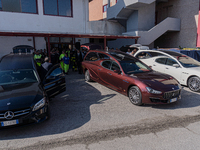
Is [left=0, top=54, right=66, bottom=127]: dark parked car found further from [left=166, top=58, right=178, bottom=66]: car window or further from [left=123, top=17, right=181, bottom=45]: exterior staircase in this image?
[left=123, top=17, right=181, bottom=45]: exterior staircase

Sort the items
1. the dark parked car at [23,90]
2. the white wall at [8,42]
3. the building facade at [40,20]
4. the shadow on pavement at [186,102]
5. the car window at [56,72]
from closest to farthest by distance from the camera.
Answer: the dark parked car at [23,90], the shadow on pavement at [186,102], the car window at [56,72], the building facade at [40,20], the white wall at [8,42]

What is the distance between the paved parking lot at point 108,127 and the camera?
3428mm

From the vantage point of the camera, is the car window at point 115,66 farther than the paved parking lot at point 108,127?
Yes

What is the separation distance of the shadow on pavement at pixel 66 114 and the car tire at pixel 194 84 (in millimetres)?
3512

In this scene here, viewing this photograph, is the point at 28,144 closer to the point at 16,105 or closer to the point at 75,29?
the point at 16,105

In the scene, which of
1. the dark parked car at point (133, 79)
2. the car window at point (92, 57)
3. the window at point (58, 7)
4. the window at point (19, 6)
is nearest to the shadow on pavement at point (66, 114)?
the dark parked car at point (133, 79)

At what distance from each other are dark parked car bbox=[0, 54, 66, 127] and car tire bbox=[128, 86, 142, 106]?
2.42m

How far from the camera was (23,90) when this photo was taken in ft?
13.9

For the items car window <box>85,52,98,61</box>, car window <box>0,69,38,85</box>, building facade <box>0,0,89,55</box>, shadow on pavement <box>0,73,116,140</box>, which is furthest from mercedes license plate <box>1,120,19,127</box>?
building facade <box>0,0,89,55</box>

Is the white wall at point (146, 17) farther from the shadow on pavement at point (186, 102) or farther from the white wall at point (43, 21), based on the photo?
the shadow on pavement at point (186, 102)

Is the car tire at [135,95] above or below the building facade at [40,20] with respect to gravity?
below

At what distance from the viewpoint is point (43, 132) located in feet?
12.7

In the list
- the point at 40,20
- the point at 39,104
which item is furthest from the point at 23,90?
the point at 40,20

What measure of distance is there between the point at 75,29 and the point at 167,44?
487 inches
